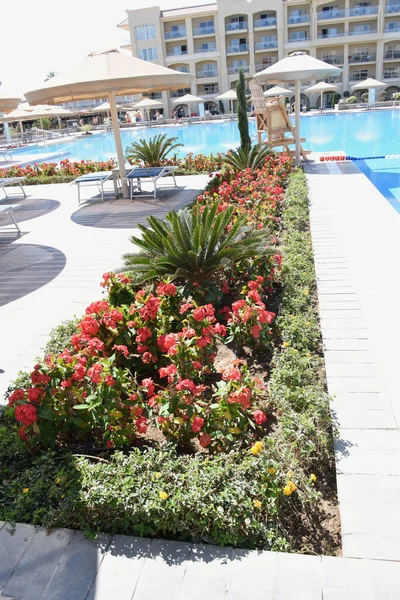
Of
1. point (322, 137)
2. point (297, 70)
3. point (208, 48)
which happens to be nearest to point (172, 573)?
point (297, 70)

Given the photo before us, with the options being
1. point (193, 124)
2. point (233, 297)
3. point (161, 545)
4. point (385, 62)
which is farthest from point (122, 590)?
point (385, 62)

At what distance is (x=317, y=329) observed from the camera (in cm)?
423

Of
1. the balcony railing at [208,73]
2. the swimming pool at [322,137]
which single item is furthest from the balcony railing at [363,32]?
the swimming pool at [322,137]

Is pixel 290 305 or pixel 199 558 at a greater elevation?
pixel 290 305

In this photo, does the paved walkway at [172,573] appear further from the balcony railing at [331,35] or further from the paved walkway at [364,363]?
the balcony railing at [331,35]

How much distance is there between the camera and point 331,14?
145 ft

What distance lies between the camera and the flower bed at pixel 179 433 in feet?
8.09

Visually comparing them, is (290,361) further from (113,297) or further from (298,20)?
(298,20)

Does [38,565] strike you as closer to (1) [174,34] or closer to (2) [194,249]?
(2) [194,249]

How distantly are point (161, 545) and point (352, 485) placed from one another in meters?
1.05

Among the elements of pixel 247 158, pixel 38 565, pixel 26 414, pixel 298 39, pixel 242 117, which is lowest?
pixel 38 565

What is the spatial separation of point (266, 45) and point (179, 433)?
49.4 metres

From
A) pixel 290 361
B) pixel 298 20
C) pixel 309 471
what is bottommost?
pixel 309 471

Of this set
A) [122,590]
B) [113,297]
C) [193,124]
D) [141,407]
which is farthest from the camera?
[193,124]
